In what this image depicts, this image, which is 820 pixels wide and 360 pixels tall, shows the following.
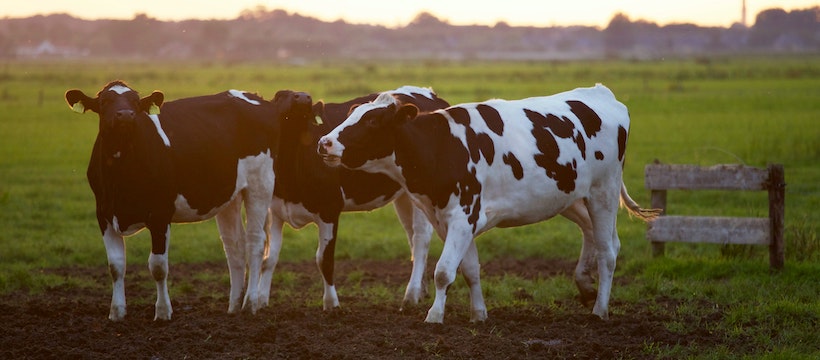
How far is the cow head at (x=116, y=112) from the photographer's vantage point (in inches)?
368

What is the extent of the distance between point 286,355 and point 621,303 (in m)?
4.36

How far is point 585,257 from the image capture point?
11.1 meters

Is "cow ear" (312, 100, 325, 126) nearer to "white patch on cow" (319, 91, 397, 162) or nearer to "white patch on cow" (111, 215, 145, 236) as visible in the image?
"white patch on cow" (319, 91, 397, 162)

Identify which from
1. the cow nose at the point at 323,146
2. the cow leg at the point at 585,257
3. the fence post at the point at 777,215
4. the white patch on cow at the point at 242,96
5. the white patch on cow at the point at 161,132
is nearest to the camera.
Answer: the cow nose at the point at 323,146

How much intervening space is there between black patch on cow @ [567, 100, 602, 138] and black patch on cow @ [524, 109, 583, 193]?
12.4 inches

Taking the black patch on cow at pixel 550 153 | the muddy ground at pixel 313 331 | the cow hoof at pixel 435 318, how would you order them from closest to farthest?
the muddy ground at pixel 313 331 < the cow hoof at pixel 435 318 < the black patch on cow at pixel 550 153

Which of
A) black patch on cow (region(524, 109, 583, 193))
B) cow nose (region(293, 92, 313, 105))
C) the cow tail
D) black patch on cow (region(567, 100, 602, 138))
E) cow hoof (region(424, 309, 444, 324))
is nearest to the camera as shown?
cow hoof (region(424, 309, 444, 324))

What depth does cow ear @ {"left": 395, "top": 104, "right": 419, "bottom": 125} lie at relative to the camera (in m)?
9.24

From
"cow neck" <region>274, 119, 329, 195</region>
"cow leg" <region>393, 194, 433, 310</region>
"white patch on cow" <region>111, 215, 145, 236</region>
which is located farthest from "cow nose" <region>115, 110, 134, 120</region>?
"cow leg" <region>393, 194, 433, 310</region>

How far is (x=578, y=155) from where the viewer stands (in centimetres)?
1027

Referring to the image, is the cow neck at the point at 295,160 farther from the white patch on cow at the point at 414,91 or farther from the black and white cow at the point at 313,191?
the white patch on cow at the point at 414,91

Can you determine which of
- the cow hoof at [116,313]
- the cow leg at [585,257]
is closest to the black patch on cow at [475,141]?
the cow leg at [585,257]

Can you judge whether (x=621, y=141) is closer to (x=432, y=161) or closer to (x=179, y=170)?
(x=432, y=161)

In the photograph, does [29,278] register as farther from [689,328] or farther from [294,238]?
Result: [689,328]
